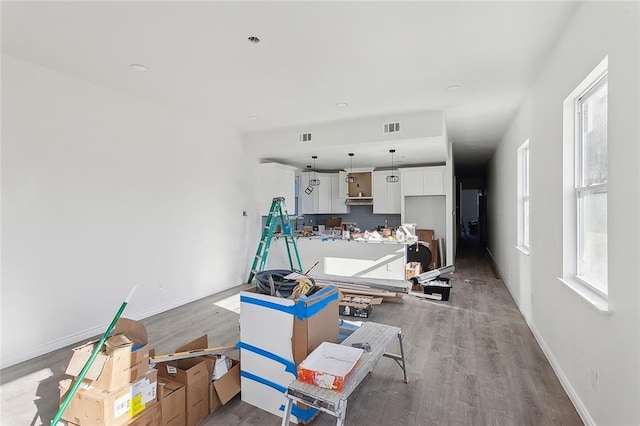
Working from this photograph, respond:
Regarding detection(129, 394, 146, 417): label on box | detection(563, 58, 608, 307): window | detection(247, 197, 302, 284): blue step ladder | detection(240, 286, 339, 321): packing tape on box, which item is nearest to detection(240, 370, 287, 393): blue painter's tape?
detection(240, 286, 339, 321): packing tape on box

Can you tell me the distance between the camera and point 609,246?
1803 millimetres

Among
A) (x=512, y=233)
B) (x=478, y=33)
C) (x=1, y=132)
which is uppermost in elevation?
(x=478, y=33)

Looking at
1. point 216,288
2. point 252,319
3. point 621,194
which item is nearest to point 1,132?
point 252,319

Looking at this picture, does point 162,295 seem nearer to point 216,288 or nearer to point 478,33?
point 216,288

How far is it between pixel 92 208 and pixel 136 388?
2.57m

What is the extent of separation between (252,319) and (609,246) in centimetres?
225

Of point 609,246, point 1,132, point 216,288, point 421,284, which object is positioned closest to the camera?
point 609,246

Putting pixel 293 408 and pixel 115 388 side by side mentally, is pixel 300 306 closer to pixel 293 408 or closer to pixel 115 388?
pixel 293 408

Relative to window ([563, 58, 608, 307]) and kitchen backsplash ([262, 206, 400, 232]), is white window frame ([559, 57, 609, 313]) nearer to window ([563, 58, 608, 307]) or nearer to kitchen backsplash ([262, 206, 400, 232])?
window ([563, 58, 608, 307])

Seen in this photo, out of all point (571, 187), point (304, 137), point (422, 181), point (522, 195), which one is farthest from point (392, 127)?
point (571, 187)

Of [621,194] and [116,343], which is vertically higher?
[621,194]

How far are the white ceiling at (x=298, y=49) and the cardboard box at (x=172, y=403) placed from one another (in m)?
2.59

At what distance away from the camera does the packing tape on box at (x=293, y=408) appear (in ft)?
6.95

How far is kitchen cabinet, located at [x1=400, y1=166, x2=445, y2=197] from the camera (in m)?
6.93
